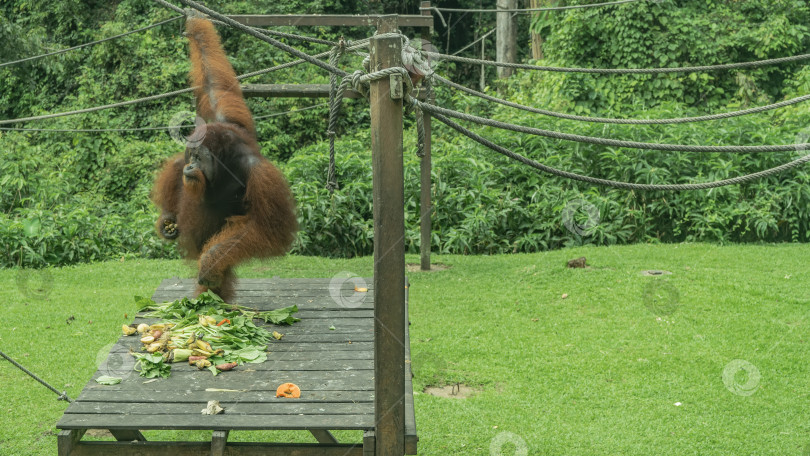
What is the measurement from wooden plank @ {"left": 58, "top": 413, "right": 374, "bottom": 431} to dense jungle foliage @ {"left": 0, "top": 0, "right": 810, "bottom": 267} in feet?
16.1

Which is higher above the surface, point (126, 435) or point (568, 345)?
point (126, 435)

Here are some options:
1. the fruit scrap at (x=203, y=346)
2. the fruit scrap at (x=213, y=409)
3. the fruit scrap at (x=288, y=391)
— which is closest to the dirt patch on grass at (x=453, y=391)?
the fruit scrap at (x=203, y=346)

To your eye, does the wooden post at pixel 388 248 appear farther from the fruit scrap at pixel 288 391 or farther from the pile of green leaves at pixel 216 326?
the pile of green leaves at pixel 216 326

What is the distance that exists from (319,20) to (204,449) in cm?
422

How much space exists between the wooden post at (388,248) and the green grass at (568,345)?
1481 mm

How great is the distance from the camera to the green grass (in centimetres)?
424

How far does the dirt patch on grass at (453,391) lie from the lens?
479 centimetres

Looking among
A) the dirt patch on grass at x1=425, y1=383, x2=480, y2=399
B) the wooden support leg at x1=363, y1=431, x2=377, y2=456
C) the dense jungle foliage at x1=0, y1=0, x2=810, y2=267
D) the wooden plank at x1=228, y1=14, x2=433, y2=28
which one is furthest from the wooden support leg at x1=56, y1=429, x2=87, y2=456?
the dense jungle foliage at x1=0, y1=0, x2=810, y2=267

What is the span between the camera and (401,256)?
262 cm

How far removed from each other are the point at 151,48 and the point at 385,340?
35.7 ft

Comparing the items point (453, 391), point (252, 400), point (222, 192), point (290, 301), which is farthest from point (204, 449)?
point (453, 391)

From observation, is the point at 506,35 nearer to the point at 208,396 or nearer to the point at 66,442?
the point at 208,396

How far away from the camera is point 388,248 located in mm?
2568

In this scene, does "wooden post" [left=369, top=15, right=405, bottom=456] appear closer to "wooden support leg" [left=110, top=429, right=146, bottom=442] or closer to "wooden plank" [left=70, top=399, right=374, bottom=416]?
"wooden plank" [left=70, top=399, right=374, bottom=416]
